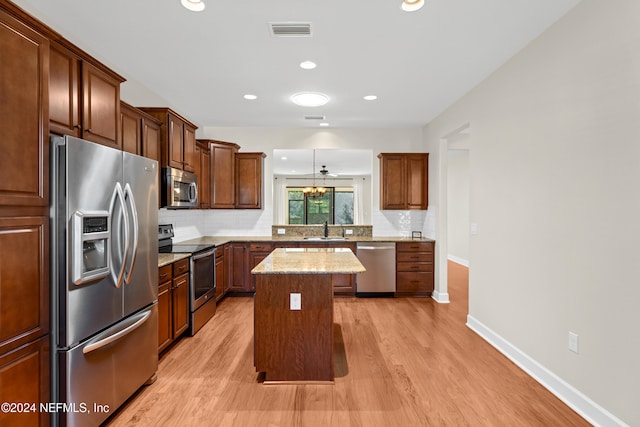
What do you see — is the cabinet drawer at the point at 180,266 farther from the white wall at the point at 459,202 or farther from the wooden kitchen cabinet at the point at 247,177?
the white wall at the point at 459,202

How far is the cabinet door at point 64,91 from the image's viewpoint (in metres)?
1.78

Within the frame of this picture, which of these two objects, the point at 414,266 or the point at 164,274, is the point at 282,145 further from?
the point at 164,274

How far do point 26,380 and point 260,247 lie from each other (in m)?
3.56

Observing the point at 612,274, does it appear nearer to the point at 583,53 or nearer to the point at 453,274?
the point at 583,53

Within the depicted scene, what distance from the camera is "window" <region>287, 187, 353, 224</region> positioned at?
313 inches

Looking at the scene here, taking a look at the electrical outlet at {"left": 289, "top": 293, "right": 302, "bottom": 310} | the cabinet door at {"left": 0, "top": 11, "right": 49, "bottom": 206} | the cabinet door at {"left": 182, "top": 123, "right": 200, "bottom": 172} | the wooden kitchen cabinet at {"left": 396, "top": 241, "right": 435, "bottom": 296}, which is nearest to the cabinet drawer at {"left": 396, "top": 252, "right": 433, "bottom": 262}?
the wooden kitchen cabinet at {"left": 396, "top": 241, "right": 435, "bottom": 296}

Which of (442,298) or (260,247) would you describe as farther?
(260,247)

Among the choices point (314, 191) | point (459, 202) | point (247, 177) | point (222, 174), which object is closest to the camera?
point (222, 174)

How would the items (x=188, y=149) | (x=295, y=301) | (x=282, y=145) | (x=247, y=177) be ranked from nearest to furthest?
(x=295, y=301)
(x=188, y=149)
(x=247, y=177)
(x=282, y=145)

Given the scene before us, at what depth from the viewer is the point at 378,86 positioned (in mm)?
3701

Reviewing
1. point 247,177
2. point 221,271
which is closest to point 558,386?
point 221,271

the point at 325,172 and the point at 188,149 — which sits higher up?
the point at 325,172

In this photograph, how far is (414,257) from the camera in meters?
5.05

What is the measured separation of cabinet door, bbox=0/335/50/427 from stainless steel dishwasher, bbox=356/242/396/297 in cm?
393
